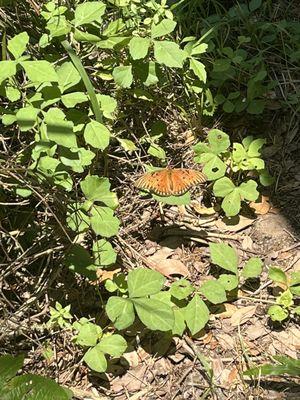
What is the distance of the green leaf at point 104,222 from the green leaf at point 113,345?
0.38 m

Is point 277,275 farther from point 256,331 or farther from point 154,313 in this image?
point 154,313

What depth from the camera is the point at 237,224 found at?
10.3 ft

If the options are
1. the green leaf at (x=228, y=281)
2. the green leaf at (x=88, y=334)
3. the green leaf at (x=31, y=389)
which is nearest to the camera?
the green leaf at (x=31, y=389)

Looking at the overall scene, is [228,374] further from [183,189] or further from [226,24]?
[226,24]

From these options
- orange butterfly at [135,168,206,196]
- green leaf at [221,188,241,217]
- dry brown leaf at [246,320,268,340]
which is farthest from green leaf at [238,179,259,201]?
dry brown leaf at [246,320,268,340]

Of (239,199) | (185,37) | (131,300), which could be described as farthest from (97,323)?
(185,37)

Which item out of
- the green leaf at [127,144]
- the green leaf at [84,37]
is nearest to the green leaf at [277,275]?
the green leaf at [127,144]

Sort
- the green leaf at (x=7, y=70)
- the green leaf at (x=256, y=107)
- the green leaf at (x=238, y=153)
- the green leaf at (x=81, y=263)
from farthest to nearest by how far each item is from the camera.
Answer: the green leaf at (x=256, y=107), the green leaf at (x=238, y=153), the green leaf at (x=81, y=263), the green leaf at (x=7, y=70)

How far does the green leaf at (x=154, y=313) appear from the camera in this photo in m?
2.50

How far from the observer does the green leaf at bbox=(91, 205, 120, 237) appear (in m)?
2.62

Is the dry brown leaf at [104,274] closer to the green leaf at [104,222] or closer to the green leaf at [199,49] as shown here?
the green leaf at [104,222]

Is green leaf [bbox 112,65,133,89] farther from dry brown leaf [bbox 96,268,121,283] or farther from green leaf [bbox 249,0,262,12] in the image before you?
green leaf [bbox 249,0,262,12]

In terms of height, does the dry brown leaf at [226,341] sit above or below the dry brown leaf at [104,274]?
below

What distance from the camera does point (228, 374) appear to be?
262 centimetres
